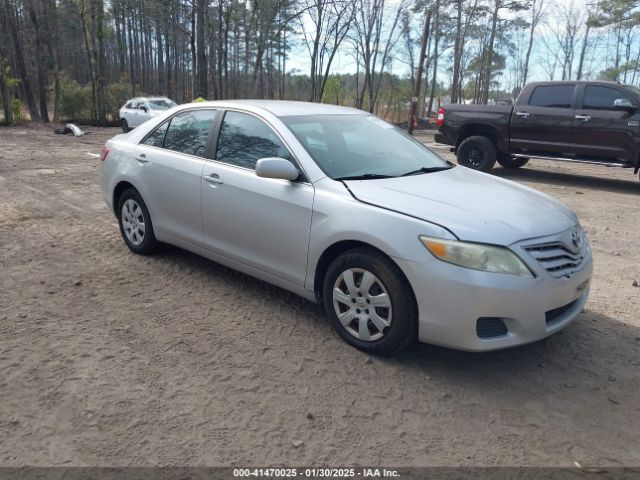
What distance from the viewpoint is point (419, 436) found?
8.75 ft

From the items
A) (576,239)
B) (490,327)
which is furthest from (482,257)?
(576,239)

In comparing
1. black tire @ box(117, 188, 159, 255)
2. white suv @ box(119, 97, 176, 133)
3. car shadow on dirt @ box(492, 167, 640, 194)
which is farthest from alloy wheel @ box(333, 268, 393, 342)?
white suv @ box(119, 97, 176, 133)

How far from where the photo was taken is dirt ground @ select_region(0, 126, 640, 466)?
8.37 ft

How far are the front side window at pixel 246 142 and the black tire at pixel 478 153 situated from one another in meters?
7.56

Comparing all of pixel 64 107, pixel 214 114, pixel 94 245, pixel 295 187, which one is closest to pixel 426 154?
pixel 295 187

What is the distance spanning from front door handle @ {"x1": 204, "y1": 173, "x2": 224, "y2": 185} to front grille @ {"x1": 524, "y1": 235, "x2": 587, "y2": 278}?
7.50 feet

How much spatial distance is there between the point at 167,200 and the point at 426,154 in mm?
2259

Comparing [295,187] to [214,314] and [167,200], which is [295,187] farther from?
[167,200]

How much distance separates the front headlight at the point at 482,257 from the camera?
2.98 m

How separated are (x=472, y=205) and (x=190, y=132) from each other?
8.39 feet

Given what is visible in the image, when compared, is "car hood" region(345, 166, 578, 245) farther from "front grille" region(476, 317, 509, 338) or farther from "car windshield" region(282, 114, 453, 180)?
"front grille" region(476, 317, 509, 338)

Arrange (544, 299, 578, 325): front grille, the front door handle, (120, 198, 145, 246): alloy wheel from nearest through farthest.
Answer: (544, 299, 578, 325): front grille → the front door handle → (120, 198, 145, 246): alloy wheel

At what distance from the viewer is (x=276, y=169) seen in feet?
11.7

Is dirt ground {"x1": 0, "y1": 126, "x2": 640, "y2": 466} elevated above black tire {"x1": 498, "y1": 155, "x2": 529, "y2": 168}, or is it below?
below
